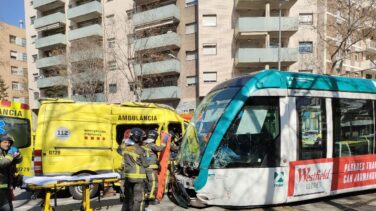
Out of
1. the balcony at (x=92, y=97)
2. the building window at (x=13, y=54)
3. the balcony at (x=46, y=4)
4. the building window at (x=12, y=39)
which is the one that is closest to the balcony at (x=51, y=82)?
the balcony at (x=92, y=97)

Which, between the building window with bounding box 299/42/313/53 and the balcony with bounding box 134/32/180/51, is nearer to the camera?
the balcony with bounding box 134/32/180/51

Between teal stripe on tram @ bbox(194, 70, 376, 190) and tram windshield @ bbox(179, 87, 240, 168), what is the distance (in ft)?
0.50

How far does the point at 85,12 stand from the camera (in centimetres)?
3456

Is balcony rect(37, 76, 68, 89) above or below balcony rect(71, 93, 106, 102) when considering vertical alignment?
above

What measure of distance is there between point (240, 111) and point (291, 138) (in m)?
1.27

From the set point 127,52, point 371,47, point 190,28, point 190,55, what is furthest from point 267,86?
point 371,47

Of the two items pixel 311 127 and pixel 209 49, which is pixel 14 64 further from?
pixel 311 127

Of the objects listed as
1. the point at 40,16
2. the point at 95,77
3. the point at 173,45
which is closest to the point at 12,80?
the point at 40,16

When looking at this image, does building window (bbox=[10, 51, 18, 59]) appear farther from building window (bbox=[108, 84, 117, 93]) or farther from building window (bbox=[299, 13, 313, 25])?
building window (bbox=[299, 13, 313, 25])

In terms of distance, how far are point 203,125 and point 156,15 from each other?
24249 millimetres

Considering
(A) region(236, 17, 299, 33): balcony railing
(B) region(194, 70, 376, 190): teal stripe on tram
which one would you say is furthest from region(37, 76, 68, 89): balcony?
(B) region(194, 70, 376, 190): teal stripe on tram

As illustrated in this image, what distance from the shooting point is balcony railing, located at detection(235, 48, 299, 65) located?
25938 mm

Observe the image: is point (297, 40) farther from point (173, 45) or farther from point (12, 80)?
point (12, 80)

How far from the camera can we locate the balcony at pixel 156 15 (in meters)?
28.6
